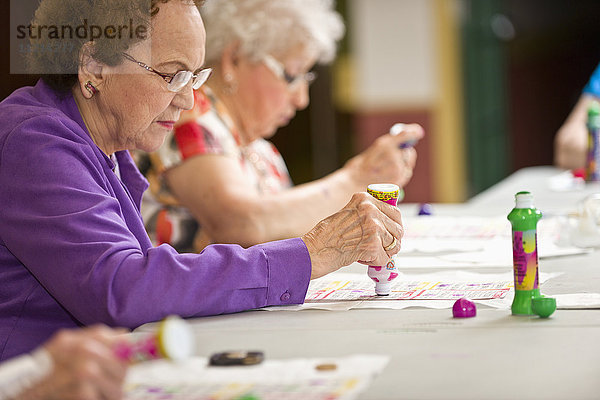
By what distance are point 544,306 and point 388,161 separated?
1.26 metres

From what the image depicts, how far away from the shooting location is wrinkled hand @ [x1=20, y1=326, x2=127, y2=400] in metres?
0.89

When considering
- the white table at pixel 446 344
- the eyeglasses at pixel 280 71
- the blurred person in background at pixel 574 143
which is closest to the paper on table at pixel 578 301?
the white table at pixel 446 344

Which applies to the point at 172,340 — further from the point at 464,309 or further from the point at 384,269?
the point at 384,269

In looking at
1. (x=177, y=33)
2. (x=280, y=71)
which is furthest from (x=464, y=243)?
(x=177, y=33)

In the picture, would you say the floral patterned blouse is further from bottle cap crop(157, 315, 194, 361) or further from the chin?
bottle cap crop(157, 315, 194, 361)

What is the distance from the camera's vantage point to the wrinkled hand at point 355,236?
1600 mm

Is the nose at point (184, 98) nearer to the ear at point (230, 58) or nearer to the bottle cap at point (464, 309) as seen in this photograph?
the bottle cap at point (464, 309)

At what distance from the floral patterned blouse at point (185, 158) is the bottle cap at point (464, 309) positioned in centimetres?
119

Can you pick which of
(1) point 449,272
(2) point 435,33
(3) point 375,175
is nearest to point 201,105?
(3) point 375,175

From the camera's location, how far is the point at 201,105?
2564mm

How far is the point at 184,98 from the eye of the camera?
5.63 feet

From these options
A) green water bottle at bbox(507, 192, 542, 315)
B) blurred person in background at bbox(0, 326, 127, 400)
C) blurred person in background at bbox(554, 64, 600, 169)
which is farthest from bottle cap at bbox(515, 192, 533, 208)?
blurred person in background at bbox(554, 64, 600, 169)

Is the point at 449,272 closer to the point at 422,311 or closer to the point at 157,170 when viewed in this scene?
the point at 422,311

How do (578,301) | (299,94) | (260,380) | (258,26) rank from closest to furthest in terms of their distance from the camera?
(260,380), (578,301), (258,26), (299,94)
